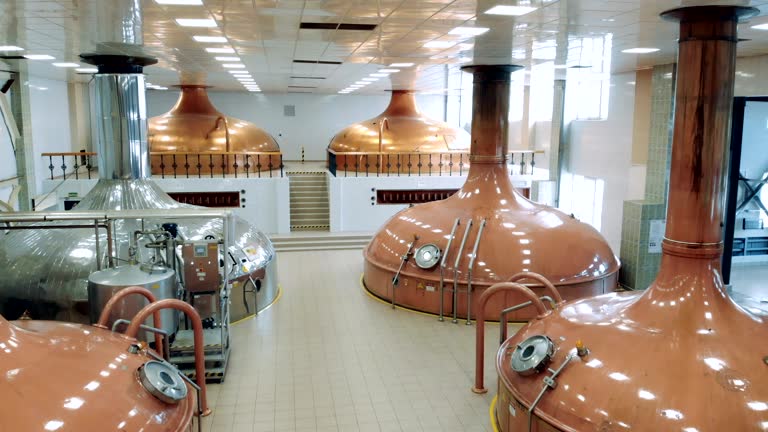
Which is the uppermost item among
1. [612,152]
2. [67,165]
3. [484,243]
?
[612,152]

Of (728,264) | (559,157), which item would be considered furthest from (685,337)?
(559,157)

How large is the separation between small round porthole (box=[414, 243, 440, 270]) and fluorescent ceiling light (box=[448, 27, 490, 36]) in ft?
10.6

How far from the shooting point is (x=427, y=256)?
28.2 feet

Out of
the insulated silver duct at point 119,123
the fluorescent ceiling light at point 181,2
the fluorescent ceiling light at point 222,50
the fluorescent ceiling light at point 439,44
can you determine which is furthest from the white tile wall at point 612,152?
the fluorescent ceiling light at point 181,2

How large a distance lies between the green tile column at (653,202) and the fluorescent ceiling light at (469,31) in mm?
4400

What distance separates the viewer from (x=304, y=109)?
22.7 metres

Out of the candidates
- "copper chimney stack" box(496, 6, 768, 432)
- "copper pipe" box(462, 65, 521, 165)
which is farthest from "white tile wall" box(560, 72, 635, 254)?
"copper chimney stack" box(496, 6, 768, 432)

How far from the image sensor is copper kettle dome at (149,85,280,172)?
15.2m

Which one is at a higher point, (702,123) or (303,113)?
(303,113)

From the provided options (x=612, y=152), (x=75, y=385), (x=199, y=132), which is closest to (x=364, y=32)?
(x=75, y=385)

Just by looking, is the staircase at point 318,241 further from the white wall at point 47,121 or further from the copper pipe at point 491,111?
the white wall at point 47,121

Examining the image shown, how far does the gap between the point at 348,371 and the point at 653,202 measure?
570 cm

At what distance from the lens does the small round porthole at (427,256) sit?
850 centimetres

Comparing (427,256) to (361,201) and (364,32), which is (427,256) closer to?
(364,32)
